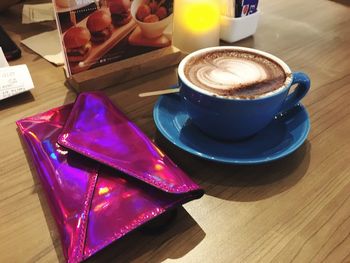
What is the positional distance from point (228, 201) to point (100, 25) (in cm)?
39

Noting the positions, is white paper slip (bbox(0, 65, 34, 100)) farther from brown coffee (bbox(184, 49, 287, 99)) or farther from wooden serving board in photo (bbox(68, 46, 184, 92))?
brown coffee (bbox(184, 49, 287, 99))

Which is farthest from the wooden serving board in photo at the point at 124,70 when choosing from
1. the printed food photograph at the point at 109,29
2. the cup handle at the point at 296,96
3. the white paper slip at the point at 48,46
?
the cup handle at the point at 296,96

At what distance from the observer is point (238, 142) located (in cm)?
51

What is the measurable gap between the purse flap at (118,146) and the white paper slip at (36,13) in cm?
52

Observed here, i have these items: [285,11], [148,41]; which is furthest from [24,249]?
[285,11]

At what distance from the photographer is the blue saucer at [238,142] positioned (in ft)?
1.57

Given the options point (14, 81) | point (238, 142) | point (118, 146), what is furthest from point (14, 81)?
point (238, 142)

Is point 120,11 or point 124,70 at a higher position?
point 120,11

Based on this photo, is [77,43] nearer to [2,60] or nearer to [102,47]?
[102,47]

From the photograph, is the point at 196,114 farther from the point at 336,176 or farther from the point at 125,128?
the point at 336,176

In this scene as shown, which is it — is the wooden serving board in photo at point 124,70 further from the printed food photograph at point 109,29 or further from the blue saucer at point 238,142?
the blue saucer at point 238,142

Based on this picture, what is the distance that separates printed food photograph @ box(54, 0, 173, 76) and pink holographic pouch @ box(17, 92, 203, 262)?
0.17 meters

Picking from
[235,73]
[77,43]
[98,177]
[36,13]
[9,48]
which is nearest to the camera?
[98,177]

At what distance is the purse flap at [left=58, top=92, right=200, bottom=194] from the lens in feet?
1.33
